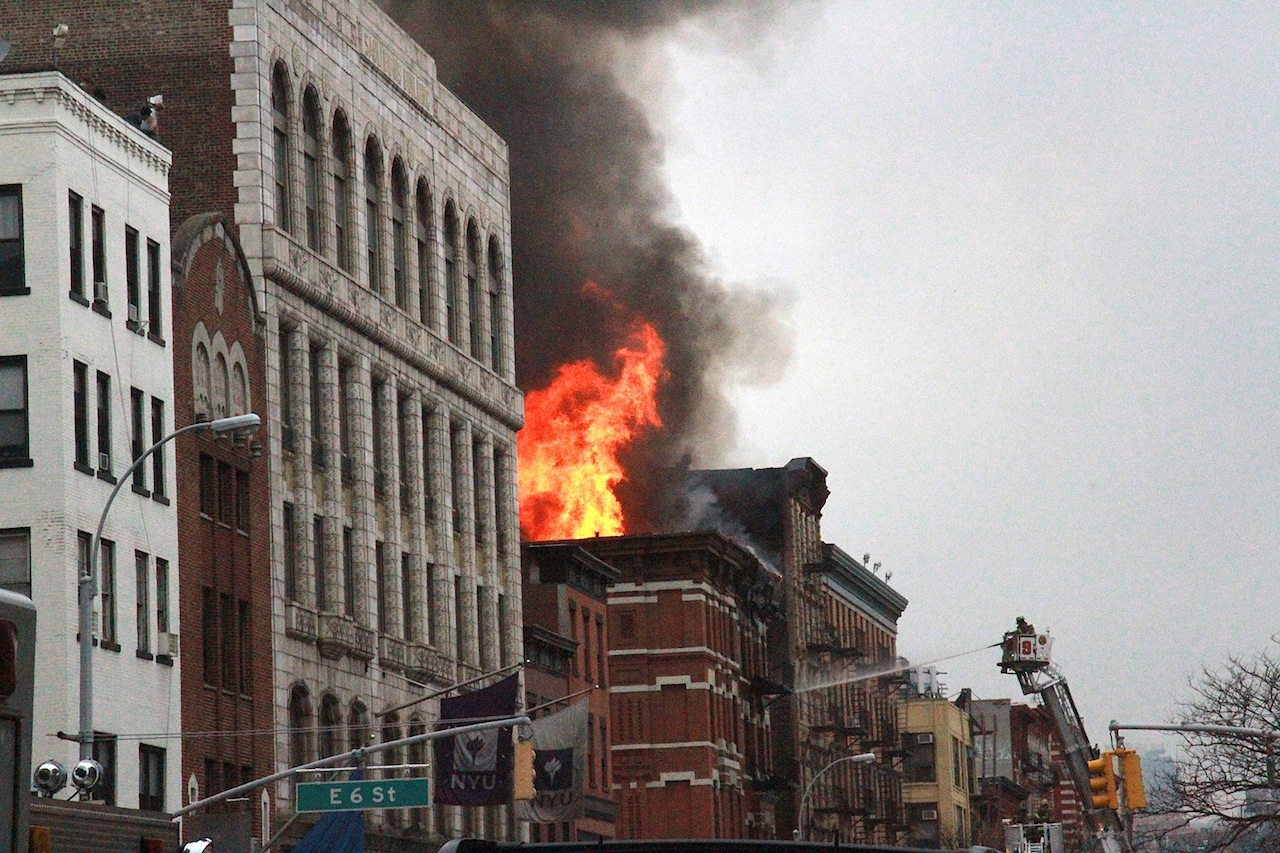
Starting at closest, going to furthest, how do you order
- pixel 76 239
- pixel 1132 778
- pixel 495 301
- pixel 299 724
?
pixel 1132 778 < pixel 76 239 < pixel 299 724 < pixel 495 301

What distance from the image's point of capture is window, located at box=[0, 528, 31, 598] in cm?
4484

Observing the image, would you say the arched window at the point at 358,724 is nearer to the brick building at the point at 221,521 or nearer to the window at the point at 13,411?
the brick building at the point at 221,521

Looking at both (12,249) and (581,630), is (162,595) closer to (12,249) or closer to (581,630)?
(12,249)

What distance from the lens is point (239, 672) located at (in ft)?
172

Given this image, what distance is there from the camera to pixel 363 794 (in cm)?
3969

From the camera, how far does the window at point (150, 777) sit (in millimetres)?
47344

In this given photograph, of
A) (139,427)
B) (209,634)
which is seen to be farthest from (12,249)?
(209,634)

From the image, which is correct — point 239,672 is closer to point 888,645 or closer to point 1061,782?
point 888,645

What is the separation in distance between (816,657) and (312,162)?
57883mm

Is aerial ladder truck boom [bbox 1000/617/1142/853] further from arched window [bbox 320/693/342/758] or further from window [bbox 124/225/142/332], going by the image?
window [bbox 124/225/142/332]

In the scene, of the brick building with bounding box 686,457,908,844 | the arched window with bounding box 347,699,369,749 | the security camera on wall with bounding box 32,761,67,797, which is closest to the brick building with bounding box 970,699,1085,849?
the brick building with bounding box 686,457,908,844

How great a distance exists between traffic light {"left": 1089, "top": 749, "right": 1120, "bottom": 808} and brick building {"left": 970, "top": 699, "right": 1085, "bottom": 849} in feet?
321

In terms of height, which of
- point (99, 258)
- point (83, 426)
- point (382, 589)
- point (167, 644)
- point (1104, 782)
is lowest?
point (1104, 782)

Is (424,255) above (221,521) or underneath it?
above
